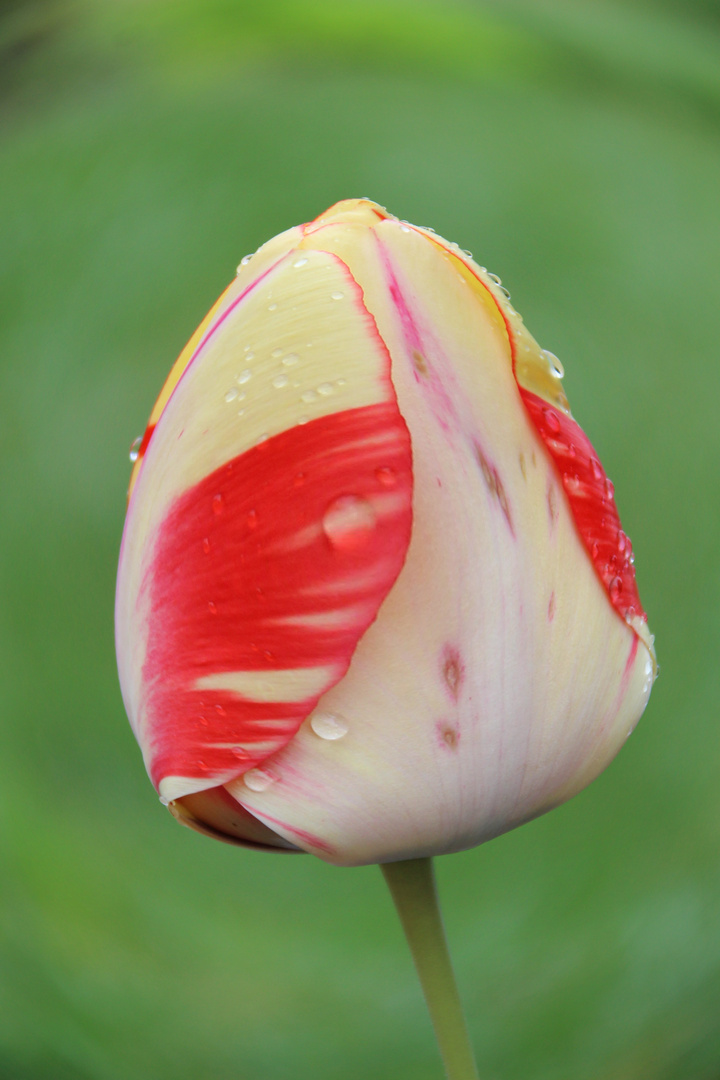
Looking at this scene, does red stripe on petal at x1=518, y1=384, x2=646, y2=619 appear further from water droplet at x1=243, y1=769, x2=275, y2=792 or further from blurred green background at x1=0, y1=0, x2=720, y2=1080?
blurred green background at x1=0, y1=0, x2=720, y2=1080

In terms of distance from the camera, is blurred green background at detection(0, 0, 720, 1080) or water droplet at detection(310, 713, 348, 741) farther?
blurred green background at detection(0, 0, 720, 1080)

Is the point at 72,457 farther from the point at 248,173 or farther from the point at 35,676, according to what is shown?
the point at 248,173

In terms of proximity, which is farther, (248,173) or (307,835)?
(248,173)

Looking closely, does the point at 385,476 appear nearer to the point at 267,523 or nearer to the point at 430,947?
the point at 267,523

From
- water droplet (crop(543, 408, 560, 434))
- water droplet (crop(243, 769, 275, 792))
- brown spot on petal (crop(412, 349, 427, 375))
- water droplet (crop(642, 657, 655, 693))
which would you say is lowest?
water droplet (crop(642, 657, 655, 693))

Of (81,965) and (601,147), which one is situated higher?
(601,147)

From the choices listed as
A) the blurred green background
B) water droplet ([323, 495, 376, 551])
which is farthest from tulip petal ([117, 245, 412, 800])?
the blurred green background

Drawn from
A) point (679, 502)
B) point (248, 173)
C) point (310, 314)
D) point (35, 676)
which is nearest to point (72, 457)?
point (35, 676)
